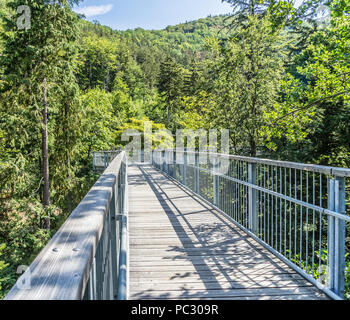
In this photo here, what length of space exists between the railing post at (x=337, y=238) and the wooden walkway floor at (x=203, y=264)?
0.24 m

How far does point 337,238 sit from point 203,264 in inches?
71.8

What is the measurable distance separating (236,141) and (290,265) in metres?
12.8

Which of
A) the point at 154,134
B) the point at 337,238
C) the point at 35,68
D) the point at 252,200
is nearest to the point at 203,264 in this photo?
the point at 252,200

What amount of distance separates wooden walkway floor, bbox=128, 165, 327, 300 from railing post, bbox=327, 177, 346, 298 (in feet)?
0.78

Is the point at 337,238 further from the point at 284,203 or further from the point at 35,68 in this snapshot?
the point at 35,68

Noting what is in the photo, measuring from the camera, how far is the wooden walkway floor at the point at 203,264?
346 centimetres

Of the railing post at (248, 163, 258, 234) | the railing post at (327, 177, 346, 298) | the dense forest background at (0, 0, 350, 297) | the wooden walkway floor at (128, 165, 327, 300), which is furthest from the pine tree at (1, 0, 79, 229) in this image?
the railing post at (327, 177, 346, 298)

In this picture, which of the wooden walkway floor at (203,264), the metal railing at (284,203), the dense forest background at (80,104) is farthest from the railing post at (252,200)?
the dense forest background at (80,104)

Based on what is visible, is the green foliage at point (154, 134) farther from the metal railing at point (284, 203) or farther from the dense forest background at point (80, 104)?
the metal railing at point (284, 203)

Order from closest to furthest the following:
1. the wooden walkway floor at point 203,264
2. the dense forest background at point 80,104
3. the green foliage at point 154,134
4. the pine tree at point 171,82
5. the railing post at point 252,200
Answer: the wooden walkway floor at point 203,264 → the railing post at point 252,200 → the dense forest background at point 80,104 → the green foliage at point 154,134 → the pine tree at point 171,82

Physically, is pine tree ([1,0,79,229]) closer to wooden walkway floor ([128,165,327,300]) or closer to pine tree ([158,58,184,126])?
wooden walkway floor ([128,165,327,300])

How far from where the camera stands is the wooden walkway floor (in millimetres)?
3463

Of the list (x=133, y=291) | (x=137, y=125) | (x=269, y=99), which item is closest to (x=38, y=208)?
(x=269, y=99)

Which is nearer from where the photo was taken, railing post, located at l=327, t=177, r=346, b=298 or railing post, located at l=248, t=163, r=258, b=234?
railing post, located at l=327, t=177, r=346, b=298
